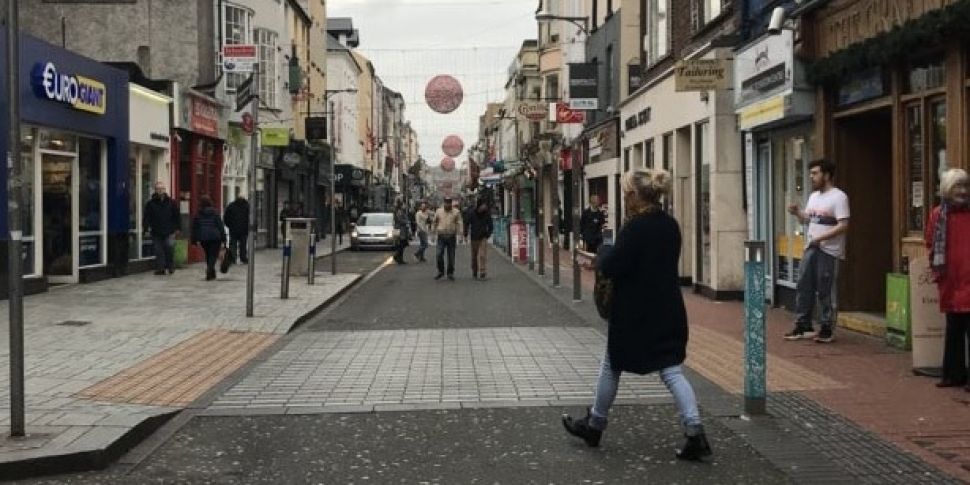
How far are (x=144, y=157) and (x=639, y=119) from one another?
10895 mm

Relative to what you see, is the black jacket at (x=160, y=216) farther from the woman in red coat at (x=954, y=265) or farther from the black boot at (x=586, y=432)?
the woman in red coat at (x=954, y=265)

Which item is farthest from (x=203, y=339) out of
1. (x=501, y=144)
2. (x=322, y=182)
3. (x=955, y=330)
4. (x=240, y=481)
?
(x=501, y=144)

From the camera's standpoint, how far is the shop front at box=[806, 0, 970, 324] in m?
9.20

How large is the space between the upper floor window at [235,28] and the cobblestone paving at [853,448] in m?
24.3

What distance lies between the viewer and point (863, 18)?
1094 cm

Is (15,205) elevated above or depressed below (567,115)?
below

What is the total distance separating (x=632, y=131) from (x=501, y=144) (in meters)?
62.8

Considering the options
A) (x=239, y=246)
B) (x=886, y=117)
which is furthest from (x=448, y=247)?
(x=886, y=117)

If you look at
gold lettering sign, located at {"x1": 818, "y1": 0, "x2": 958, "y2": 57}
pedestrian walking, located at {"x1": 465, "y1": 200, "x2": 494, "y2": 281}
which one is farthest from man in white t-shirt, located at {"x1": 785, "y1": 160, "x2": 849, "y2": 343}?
pedestrian walking, located at {"x1": 465, "y1": 200, "x2": 494, "y2": 281}

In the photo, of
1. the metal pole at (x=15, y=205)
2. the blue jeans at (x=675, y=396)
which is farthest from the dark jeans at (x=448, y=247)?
the metal pole at (x=15, y=205)

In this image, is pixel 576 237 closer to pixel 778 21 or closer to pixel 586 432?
pixel 778 21

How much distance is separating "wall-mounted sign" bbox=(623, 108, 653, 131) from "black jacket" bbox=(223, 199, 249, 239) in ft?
31.2

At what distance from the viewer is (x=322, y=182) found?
52125mm

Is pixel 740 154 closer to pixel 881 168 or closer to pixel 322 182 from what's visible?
pixel 881 168
